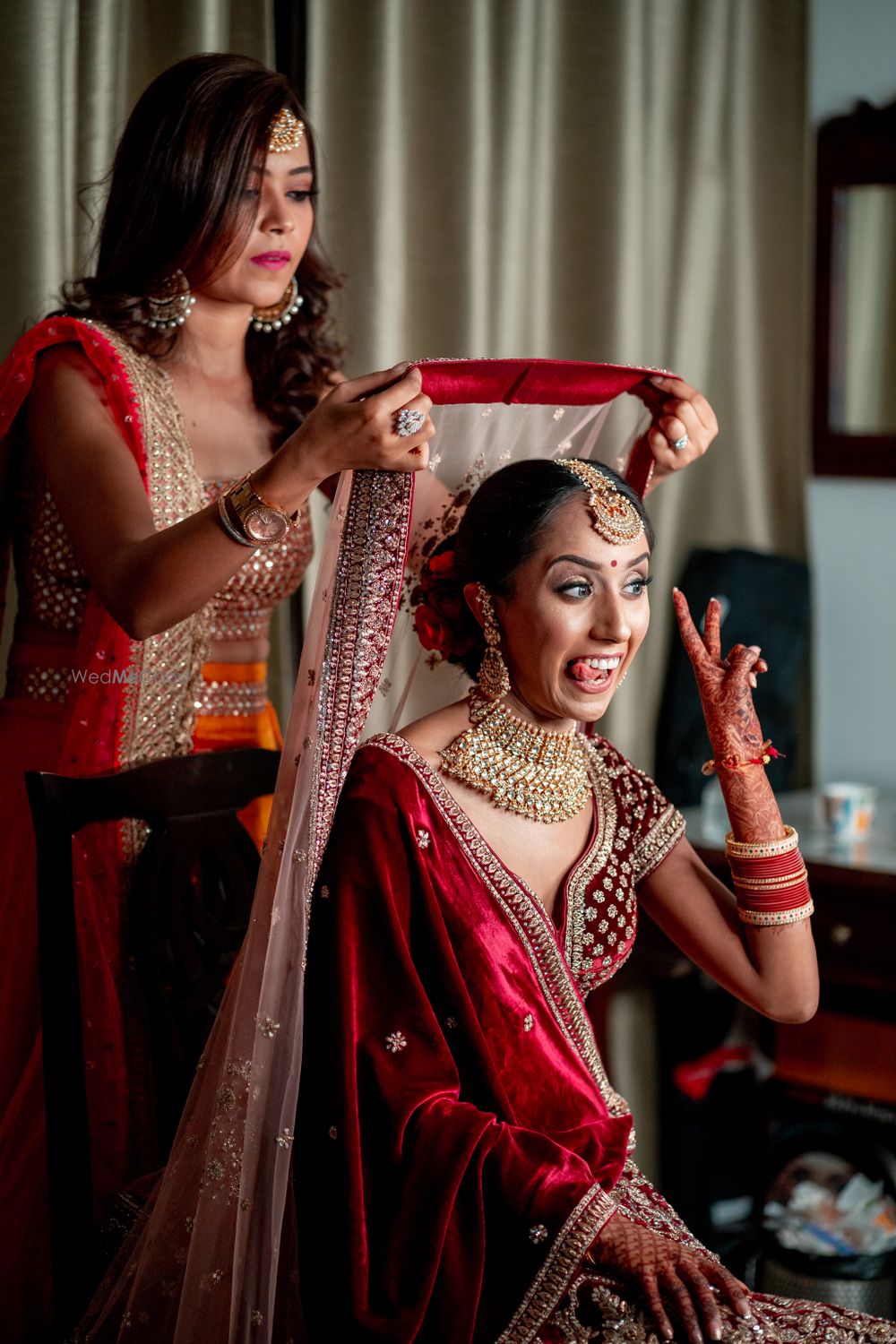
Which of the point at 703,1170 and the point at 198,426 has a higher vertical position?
the point at 198,426

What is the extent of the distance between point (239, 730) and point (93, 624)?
0.28m

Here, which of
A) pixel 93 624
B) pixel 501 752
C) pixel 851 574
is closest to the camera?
pixel 501 752

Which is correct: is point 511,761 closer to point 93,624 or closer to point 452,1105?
point 452,1105

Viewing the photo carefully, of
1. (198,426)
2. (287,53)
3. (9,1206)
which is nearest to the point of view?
(9,1206)

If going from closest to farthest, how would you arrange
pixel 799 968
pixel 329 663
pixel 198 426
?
1. pixel 329 663
2. pixel 799 968
3. pixel 198 426

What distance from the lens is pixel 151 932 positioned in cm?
152

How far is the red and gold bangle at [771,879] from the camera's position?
1.33 m

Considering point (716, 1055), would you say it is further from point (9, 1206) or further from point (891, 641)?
point (9, 1206)

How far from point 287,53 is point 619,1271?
6.10ft

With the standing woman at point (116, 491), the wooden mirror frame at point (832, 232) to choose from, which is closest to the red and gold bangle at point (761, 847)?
the standing woman at point (116, 491)

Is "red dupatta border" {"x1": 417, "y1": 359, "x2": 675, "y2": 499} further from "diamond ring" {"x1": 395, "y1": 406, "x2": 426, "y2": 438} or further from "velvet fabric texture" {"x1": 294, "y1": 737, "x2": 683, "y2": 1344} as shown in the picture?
"velvet fabric texture" {"x1": 294, "y1": 737, "x2": 683, "y2": 1344}

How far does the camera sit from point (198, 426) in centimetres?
176

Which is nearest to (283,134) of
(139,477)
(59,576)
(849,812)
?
(139,477)

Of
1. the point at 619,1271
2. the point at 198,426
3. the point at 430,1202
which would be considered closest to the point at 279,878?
the point at 430,1202
